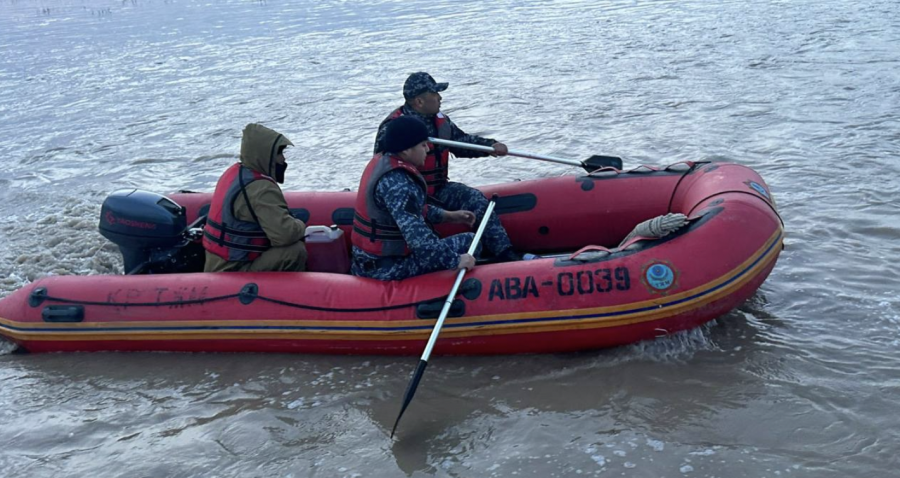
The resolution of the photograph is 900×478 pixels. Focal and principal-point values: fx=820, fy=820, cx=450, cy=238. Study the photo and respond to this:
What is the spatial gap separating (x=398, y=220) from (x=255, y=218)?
808mm

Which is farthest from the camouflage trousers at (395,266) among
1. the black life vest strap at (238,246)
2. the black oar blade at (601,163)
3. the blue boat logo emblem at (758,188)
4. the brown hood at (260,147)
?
the blue boat logo emblem at (758,188)

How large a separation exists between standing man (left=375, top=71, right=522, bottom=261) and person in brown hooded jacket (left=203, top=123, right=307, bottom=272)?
2.27ft

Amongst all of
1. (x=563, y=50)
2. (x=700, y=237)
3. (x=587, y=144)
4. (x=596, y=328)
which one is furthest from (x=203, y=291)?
(x=563, y=50)

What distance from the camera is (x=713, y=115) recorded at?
26.1 ft

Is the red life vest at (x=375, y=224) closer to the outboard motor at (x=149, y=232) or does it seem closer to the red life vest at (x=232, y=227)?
the red life vest at (x=232, y=227)

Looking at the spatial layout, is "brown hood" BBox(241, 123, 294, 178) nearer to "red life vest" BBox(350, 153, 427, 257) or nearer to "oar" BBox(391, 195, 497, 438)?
"red life vest" BBox(350, 153, 427, 257)

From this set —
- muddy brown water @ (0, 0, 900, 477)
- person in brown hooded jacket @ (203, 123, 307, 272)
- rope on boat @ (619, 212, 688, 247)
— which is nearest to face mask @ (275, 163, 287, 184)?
person in brown hooded jacket @ (203, 123, 307, 272)

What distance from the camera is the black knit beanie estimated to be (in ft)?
12.7

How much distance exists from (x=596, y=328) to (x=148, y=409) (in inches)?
84.6

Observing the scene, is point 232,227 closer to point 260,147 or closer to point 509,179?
point 260,147

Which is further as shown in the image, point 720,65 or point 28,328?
point 720,65

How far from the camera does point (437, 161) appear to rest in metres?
4.85

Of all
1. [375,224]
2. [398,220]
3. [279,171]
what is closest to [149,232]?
[279,171]

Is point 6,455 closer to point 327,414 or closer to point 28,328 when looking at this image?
point 28,328
